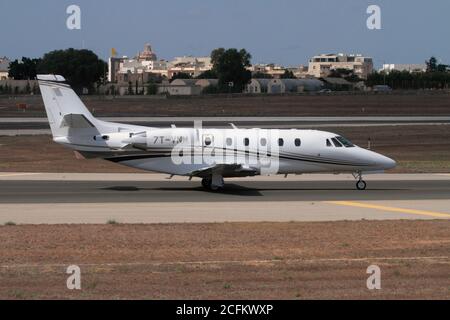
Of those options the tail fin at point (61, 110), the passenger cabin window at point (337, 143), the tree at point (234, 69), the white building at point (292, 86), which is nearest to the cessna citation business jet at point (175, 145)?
the tail fin at point (61, 110)

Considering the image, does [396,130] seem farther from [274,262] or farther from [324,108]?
[274,262]

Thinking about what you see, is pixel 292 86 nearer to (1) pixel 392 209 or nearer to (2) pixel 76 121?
(2) pixel 76 121

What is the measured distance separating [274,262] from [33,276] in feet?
16.3

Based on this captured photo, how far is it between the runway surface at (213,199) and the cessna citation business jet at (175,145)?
3.22 feet

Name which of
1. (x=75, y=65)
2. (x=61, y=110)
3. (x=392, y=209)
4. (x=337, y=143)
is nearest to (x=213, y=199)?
(x=392, y=209)

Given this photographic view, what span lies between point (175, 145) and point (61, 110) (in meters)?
4.63

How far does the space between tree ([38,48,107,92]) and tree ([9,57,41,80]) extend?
101 feet

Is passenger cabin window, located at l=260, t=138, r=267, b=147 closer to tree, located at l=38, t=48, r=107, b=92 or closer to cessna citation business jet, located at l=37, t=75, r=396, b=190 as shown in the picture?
cessna citation business jet, located at l=37, t=75, r=396, b=190

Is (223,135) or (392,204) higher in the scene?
(223,135)

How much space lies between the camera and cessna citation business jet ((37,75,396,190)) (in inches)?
1231

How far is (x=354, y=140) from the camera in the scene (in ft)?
190

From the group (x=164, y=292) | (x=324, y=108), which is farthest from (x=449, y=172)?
(x=324, y=108)

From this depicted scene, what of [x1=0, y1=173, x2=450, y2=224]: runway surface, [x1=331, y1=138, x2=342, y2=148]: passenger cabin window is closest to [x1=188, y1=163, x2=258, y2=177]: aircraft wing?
[x1=0, y1=173, x2=450, y2=224]: runway surface

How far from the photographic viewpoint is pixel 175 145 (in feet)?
103
